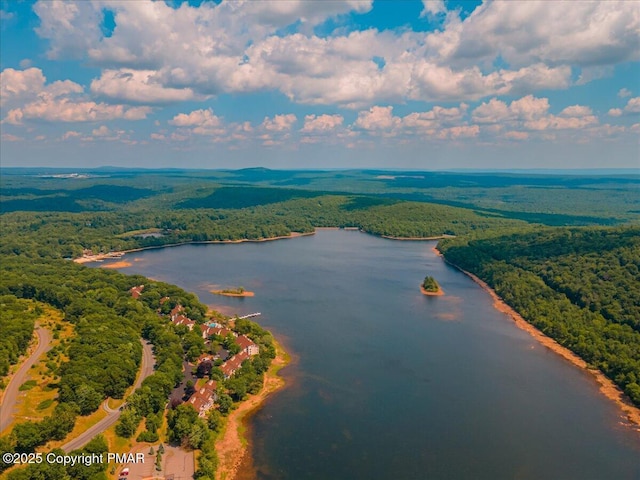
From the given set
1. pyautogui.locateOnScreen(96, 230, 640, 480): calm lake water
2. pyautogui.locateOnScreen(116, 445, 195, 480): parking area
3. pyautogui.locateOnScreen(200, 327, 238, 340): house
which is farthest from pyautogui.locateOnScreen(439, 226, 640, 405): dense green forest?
pyautogui.locateOnScreen(200, 327, 238, 340): house

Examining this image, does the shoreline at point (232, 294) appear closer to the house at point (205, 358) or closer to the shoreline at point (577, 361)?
the house at point (205, 358)

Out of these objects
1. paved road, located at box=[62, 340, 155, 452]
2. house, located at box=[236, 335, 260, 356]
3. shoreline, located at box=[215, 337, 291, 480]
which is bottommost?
shoreline, located at box=[215, 337, 291, 480]

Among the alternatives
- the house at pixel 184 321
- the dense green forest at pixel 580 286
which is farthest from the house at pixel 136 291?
the dense green forest at pixel 580 286

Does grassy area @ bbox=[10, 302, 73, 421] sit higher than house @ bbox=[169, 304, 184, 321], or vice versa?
house @ bbox=[169, 304, 184, 321]


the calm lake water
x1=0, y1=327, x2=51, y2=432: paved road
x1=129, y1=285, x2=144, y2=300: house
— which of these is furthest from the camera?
x1=129, y1=285, x2=144, y2=300: house

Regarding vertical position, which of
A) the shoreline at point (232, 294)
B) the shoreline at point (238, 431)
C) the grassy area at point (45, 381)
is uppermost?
the grassy area at point (45, 381)

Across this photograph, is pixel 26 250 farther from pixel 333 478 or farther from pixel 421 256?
pixel 333 478

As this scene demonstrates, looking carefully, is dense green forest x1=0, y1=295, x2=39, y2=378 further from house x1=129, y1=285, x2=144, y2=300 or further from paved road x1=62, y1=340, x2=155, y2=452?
paved road x1=62, y1=340, x2=155, y2=452

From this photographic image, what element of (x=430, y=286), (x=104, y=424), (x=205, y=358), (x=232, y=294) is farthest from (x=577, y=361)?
(x=232, y=294)
